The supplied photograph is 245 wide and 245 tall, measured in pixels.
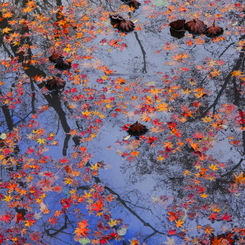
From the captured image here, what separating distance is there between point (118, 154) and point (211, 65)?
227cm

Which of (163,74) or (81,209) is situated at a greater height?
(163,74)

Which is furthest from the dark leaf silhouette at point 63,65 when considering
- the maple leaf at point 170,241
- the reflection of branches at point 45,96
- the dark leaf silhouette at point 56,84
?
the maple leaf at point 170,241

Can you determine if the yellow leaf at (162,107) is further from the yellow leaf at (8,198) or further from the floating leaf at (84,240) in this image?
the yellow leaf at (8,198)

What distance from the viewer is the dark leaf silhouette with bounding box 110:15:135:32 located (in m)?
5.91

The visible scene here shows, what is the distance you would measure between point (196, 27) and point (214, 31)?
12.6 inches

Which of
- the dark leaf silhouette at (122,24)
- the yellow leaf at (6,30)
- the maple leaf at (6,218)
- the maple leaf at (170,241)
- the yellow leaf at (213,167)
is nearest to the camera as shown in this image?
the maple leaf at (170,241)

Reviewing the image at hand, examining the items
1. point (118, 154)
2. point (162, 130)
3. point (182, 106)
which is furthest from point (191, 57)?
point (118, 154)

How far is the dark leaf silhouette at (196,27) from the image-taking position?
18.2ft

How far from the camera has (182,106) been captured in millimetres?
4141

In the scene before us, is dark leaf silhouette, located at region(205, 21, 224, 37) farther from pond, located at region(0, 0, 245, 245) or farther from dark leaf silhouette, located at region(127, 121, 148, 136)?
dark leaf silhouette, located at region(127, 121, 148, 136)

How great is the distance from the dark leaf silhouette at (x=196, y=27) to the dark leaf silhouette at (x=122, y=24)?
1.05m

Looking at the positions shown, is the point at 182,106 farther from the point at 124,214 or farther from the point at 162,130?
the point at 124,214

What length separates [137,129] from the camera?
3.79 metres

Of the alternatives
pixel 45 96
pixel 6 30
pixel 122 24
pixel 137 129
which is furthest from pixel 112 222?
pixel 6 30
